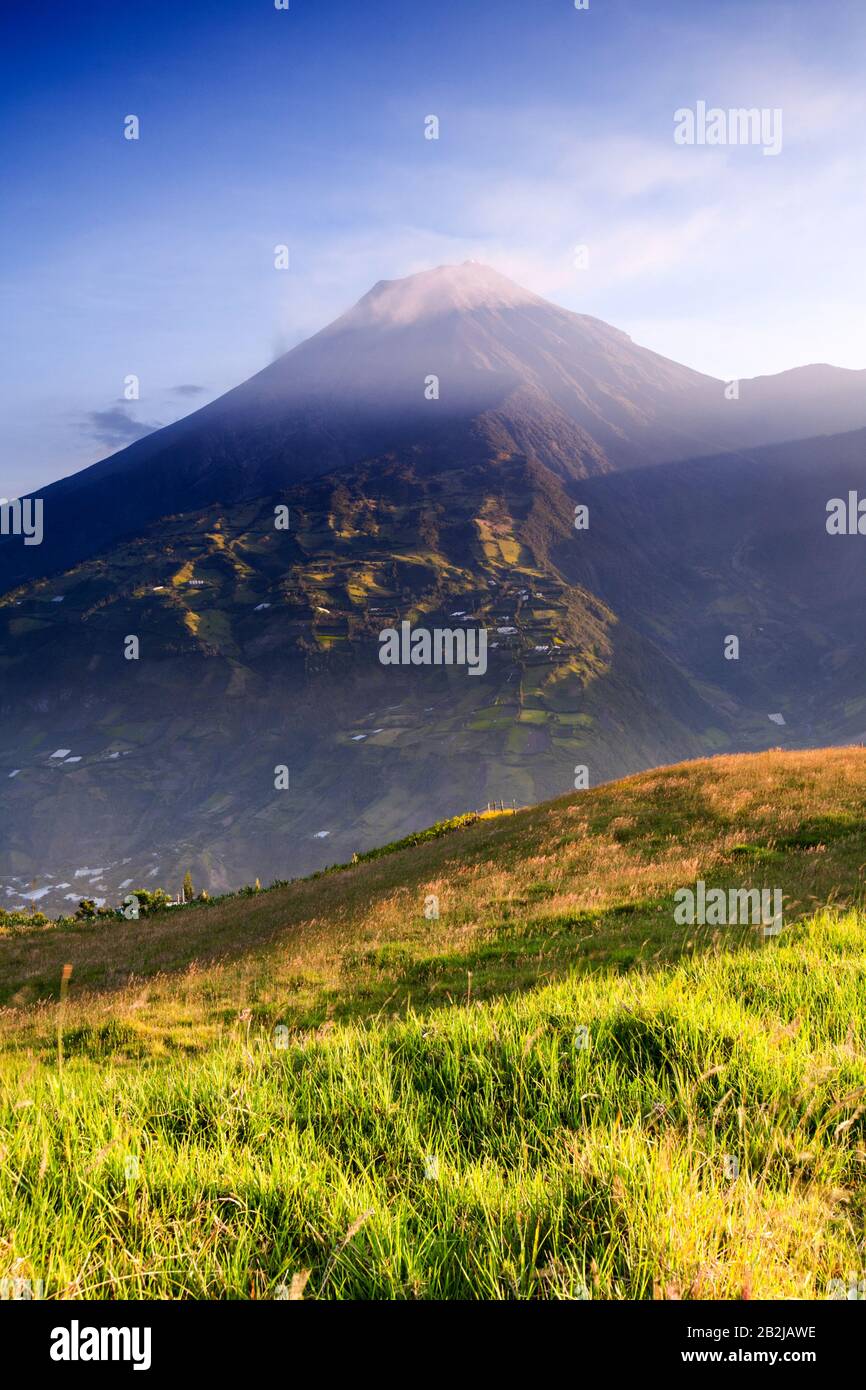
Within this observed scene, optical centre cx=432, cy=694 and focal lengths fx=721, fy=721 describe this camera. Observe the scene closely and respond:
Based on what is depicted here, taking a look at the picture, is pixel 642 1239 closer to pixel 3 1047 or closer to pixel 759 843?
pixel 3 1047

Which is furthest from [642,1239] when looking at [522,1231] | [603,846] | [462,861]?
[462,861]

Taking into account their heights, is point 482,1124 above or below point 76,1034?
above

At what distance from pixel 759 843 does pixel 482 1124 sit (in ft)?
61.4

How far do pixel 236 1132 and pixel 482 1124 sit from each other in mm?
1171

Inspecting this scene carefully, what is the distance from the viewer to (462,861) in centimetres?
2572

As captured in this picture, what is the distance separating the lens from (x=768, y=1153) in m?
2.94

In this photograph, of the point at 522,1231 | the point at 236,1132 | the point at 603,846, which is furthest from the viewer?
the point at 603,846

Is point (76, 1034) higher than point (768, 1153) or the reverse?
the reverse

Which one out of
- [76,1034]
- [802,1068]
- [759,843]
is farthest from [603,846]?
[802,1068]

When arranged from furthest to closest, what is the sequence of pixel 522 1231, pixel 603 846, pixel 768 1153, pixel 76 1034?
pixel 603 846 < pixel 76 1034 < pixel 768 1153 < pixel 522 1231

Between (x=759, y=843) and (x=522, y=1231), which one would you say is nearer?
(x=522, y=1231)
